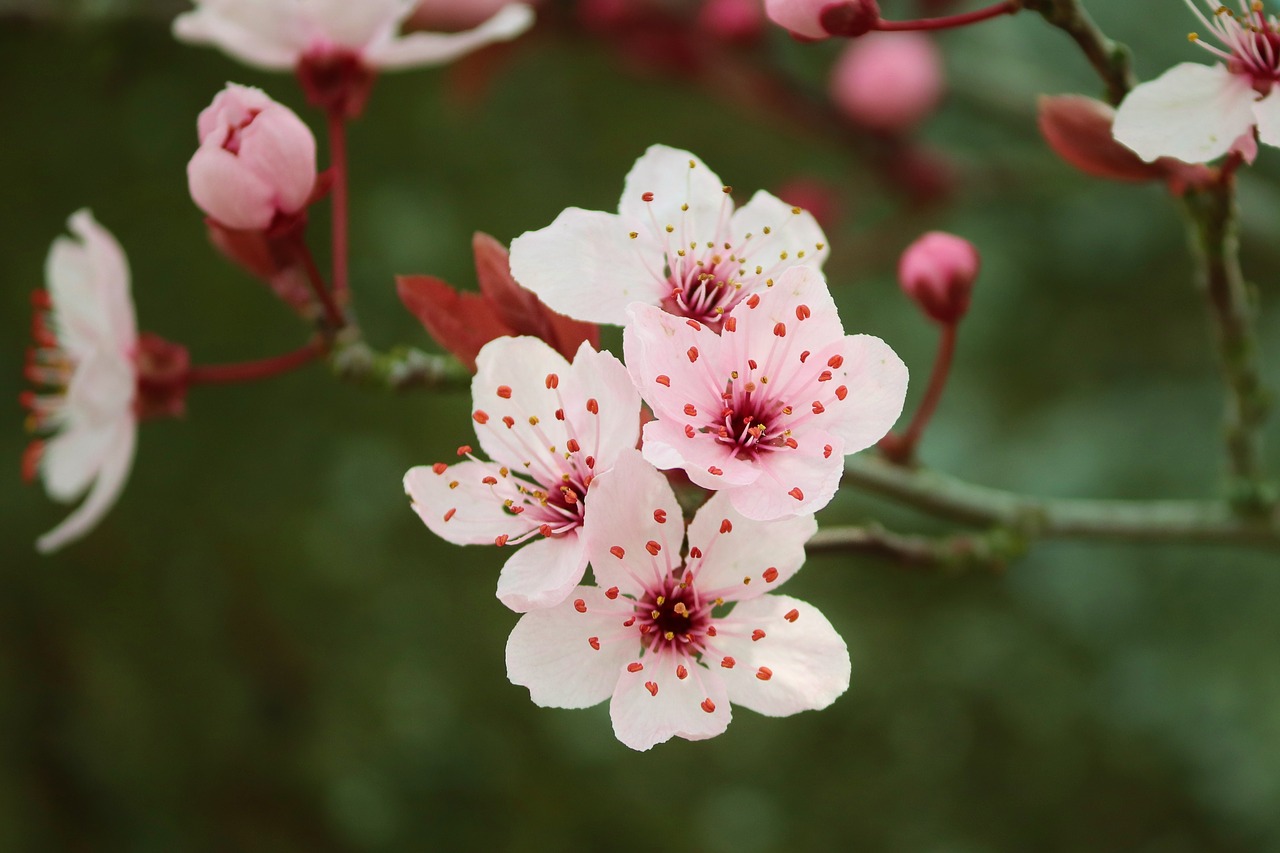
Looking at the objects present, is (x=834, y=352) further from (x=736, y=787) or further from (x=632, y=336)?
(x=736, y=787)

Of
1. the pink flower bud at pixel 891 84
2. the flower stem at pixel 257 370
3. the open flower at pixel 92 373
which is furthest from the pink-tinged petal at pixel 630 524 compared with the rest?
the pink flower bud at pixel 891 84

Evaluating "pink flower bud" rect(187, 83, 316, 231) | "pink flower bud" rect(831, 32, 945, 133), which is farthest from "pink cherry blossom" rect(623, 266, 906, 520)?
"pink flower bud" rect(831, 32, 945, 133)

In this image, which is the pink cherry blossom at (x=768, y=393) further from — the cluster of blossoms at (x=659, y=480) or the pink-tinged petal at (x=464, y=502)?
the pink-tinged petal at (x=464, y=502)

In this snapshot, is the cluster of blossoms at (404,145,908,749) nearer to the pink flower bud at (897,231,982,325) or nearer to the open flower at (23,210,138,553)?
the pink flower bud at (897,231,982,325)

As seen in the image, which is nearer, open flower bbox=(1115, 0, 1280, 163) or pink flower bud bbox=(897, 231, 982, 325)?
open flower bbox=(1115, 0, 1280, 163)

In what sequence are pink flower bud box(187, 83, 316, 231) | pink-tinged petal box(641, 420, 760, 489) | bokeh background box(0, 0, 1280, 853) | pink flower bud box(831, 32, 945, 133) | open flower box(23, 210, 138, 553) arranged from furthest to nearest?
bokeh background box(0, 0, 1280, 853)
pink flower bud box(831, 32, 945, 133)
open flower box(23, 210, 138, 553)
pink flower bud box(187, 83, 316, 231)
pink-tinged petal box(641, 420, 760, 489)

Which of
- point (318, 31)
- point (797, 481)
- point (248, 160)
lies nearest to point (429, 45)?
point (318, 31)
